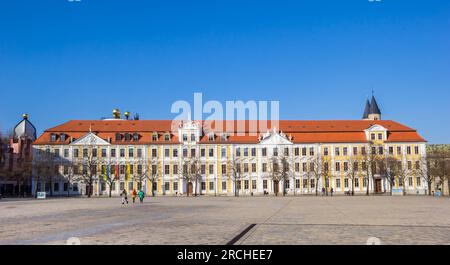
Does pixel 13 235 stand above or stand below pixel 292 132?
below

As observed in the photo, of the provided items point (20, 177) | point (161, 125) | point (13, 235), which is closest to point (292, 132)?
point (161, 125)

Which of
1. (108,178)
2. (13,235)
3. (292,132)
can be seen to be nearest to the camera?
(13,235)

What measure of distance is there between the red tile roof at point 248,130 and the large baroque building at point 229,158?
0.19 m

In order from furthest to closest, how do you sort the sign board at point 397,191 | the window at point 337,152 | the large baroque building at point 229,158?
the window at point 337,152
the large baroque building at point 229,158
the sign board at point 397,191

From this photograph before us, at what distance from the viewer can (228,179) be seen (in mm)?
81562

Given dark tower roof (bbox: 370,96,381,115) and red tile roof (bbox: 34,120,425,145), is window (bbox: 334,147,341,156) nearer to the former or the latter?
red tile roof (bbox: 34,120,425,145)

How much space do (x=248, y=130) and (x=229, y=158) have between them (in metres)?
6.86

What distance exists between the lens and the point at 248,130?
8538 cm

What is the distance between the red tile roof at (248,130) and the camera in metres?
83.1

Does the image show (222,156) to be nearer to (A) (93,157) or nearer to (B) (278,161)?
(B) (278,161)

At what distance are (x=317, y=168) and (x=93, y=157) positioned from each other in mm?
39845

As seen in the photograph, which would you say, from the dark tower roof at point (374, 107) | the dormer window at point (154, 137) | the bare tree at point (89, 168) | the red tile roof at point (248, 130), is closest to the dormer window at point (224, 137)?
the red tile roof at point (248, 130)

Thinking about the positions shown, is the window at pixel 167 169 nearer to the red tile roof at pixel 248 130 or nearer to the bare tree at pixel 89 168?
the red tile roof at pixel 248 130

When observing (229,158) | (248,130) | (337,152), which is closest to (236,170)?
(229,158)
